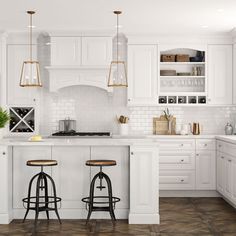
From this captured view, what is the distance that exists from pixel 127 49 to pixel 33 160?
302 cm

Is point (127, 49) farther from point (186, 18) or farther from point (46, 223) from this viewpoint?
point (46, 223)

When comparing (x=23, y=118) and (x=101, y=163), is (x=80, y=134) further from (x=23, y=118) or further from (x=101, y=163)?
(x=101, y=163)

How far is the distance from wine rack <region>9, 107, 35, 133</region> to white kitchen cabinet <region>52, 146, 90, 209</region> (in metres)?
2.25

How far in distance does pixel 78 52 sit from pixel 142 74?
1.09 metres

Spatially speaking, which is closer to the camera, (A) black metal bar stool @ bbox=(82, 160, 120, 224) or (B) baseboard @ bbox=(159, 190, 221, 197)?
(A) black metal bar stool @ bbox=(82, 160, 120, 224)

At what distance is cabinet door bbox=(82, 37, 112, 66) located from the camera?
811cm

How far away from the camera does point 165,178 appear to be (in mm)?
8008

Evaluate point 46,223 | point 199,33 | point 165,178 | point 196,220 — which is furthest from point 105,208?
point 199,33

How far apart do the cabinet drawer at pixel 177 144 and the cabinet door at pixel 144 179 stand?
6.39 ft

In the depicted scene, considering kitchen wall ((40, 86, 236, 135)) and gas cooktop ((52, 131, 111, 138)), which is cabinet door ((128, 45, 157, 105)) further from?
gas cooktop ((52, 131, 111, 138))

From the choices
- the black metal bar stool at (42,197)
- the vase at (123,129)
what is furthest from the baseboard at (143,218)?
the vase at (123,129)

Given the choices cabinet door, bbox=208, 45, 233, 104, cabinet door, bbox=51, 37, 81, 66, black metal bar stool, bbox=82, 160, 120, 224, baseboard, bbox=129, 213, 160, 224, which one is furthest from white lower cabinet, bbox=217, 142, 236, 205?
cabinet door, bbox=51, 37, 81, 66

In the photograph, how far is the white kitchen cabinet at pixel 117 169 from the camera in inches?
243

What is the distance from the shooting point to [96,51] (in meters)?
8.12
